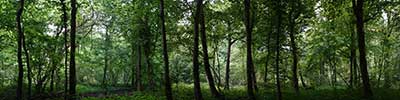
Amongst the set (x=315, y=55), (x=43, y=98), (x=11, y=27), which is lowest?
(x=43, y=98)

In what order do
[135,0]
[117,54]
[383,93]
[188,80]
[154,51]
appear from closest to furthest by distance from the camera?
[135,0] < [383,93] < [154,51] < [117,54] < [188,80]

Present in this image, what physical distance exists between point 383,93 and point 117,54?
26.3 m

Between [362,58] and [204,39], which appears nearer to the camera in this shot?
[362,58]

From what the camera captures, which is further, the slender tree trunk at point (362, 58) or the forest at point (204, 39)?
the forest at point (204, 39)

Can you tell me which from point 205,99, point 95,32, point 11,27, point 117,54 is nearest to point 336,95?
point 205,99

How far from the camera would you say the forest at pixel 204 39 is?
17.6 metres

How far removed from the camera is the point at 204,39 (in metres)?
20.0

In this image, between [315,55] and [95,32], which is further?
[95,32]

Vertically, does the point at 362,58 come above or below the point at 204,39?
below

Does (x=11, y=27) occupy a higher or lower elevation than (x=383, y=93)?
higher

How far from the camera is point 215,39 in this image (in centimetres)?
2858

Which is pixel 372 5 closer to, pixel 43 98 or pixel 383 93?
pixel 383 93

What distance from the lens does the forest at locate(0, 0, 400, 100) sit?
57.8ft

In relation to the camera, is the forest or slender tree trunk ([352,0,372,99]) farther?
the forest
